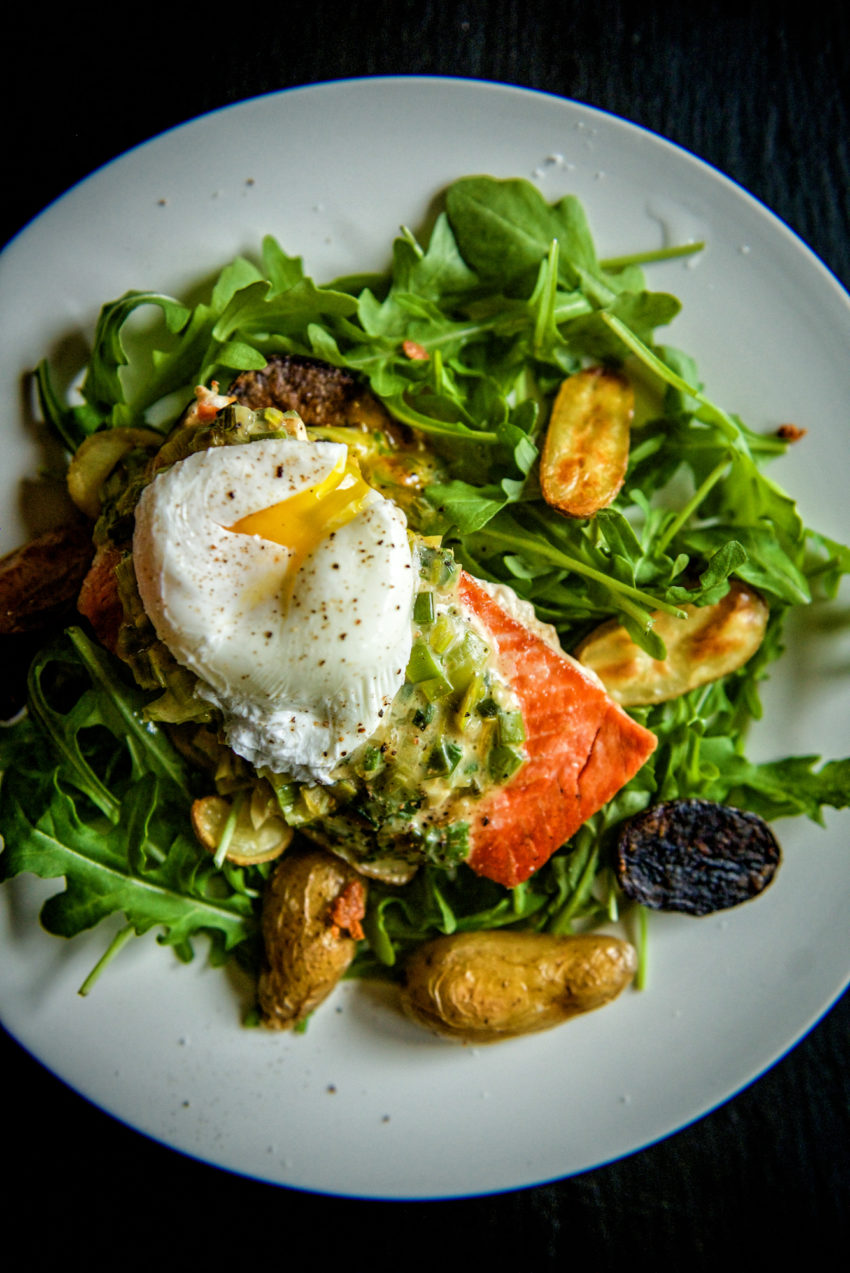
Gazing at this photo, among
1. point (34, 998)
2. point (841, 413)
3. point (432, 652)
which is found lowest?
point (34, 998)

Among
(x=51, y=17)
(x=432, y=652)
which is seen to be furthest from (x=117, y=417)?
(x=51, y=17)

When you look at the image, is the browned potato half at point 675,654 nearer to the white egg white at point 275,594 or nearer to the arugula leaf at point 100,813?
the white egg white at point 275,594

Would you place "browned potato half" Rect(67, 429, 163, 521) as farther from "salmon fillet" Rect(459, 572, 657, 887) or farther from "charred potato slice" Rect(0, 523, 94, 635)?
"salmon fillet" Rect(459, 572, 657, 887)

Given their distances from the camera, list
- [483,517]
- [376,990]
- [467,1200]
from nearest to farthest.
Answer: [483,517] → [376,990] → [467,1200]

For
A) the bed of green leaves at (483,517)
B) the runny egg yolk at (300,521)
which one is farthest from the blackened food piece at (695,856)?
the runny egg yolk at (300,521)

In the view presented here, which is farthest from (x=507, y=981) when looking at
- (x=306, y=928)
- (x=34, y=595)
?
(x=34, y=595)

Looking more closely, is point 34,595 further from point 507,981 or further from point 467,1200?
point 467,1200

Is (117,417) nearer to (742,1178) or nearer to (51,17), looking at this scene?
(51,17)

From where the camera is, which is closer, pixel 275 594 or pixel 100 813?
pixel 275 594
